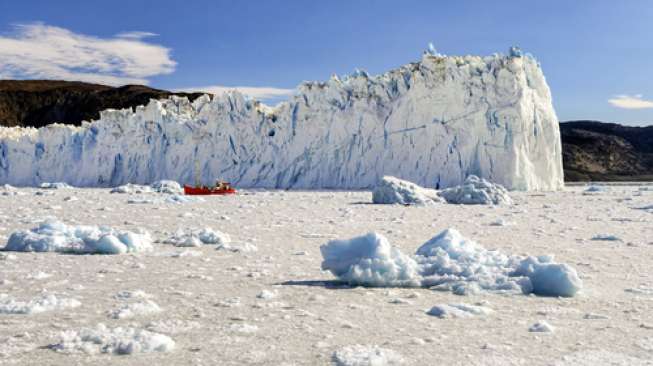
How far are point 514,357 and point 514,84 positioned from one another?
24.5m

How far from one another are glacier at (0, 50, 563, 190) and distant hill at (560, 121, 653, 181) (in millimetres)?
39803

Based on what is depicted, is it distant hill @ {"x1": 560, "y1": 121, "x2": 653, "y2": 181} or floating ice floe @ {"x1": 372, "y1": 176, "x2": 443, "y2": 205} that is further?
distant hill @ {"x1": 560, "y1": 121, "x2": 653, "y2": 181}

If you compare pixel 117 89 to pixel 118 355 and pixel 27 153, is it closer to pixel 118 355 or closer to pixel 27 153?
pixel 27 153

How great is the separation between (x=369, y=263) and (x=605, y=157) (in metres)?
76.8

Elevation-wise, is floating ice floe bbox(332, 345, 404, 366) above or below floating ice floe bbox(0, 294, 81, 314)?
above

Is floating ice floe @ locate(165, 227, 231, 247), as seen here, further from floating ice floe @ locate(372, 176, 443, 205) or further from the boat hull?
the boat hull

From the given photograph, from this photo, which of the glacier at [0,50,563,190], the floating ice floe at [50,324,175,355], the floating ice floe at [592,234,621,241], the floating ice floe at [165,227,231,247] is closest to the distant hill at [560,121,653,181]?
the glacier at [0,50,563,190]

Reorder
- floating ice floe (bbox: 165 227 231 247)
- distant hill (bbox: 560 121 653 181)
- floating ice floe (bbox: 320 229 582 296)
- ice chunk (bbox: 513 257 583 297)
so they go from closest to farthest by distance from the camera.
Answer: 1. ice chunk (bbox: 513 257 583 297)
2. floating ice floe (bbox: 320 229 582 296)
3. floating ice floe (bbox: 165 227 231 247)
4. distant hill (bbox: 560 121 653 181)

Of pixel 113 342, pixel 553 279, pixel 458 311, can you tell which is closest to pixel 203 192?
pixel 553 279

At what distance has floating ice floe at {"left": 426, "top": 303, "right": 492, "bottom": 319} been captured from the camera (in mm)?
3887

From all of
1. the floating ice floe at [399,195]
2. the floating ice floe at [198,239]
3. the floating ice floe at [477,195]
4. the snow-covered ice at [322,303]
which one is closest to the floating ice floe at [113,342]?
the snow-covered ice at [322,303]

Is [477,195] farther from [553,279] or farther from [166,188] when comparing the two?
[553,279]

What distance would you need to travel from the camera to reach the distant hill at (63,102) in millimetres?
80438

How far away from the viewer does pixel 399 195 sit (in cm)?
1565
